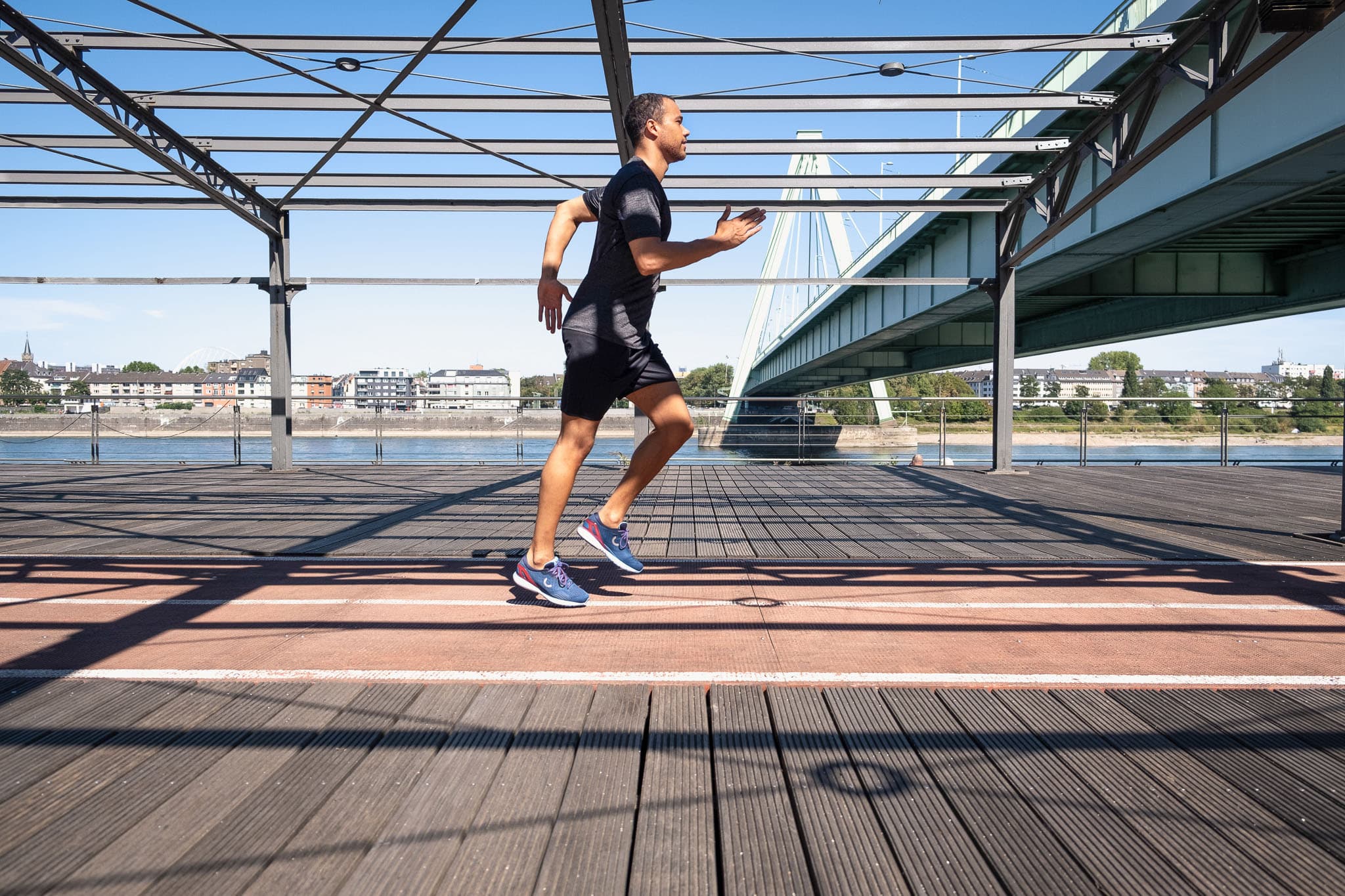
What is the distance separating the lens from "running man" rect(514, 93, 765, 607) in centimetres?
269

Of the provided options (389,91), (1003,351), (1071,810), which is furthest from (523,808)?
(1003,351)

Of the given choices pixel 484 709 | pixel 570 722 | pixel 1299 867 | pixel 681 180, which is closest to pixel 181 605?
pixel 484 709

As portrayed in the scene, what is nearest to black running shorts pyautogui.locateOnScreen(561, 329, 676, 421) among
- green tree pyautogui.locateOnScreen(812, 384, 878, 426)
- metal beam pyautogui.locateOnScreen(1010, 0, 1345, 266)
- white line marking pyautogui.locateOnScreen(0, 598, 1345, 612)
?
white line marking pyautogui.locateOnScreen(0, 598, 1345, 612)

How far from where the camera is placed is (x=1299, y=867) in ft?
3.82

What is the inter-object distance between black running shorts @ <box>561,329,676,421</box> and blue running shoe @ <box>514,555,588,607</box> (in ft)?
1.80

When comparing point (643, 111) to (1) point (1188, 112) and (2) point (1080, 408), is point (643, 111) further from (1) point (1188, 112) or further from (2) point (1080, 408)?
(2) point (1080, 408)

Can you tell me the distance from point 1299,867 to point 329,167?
32.4 feet

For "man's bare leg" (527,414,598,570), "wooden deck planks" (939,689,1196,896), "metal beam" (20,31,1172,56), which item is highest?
"metal beam" (20,31,1172,56)

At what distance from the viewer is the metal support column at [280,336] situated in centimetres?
948

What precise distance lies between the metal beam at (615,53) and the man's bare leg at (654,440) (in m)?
2.37

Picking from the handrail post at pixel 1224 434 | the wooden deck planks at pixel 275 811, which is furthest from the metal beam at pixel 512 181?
the wooden deck planks at pixel 275 811

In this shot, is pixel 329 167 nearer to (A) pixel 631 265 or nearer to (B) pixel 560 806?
(A) pixel 631 265

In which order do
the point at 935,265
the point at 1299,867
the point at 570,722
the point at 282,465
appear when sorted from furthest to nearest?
the point at 935,265
the point at 282,465
the point at 570,722
the point at 1299,867

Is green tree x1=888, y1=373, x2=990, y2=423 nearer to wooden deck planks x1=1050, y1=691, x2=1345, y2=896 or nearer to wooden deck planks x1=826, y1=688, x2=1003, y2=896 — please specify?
wooden deck planks x1=1050, y1=691, x2=1345, y2=896
